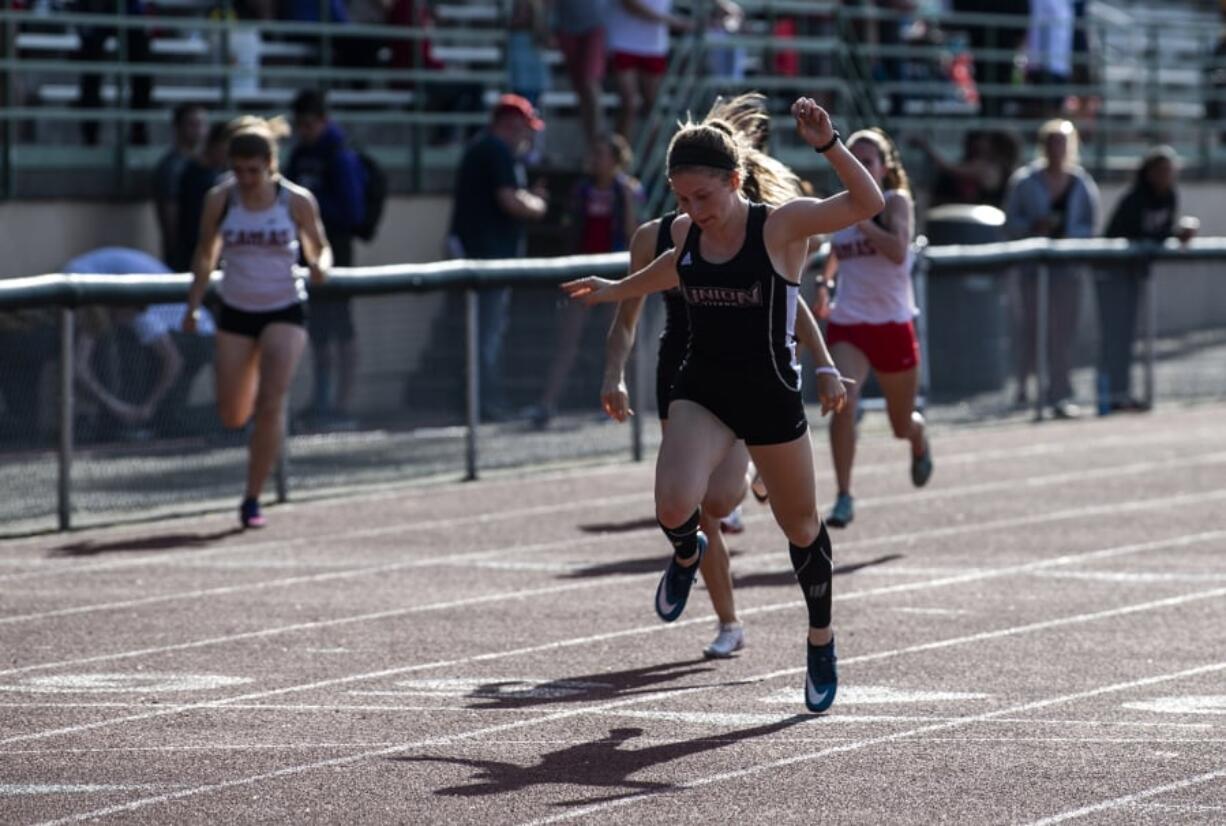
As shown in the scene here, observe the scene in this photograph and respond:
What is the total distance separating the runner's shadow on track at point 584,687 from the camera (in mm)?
9203

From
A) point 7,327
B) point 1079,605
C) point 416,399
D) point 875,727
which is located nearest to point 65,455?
point 7,327

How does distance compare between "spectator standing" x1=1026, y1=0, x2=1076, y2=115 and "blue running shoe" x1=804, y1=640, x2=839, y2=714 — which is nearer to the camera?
"blue running shoe" x1=804, y1=640, x2=839, y2=714

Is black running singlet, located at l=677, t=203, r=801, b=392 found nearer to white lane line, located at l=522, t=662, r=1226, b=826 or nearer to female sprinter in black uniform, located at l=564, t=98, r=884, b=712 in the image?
female sprinter in black uniform, located at l=564, t=98, r=884, b=712

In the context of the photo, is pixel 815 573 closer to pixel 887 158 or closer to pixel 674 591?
pixel 674 591

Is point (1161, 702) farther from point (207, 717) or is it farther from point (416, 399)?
point (416, 399)

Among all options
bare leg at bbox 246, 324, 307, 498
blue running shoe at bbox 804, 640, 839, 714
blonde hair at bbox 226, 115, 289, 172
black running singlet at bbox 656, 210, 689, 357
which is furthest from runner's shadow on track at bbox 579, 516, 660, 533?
blue running shoe at bbox 804, 640, 839, 714

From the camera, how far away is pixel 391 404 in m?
16.5

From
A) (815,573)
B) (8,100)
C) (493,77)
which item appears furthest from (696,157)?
(493,77)

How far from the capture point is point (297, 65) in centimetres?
2319

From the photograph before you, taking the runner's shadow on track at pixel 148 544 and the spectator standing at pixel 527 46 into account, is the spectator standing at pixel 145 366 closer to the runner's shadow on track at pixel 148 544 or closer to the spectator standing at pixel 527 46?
the runner's shadow on track at pixel 148 544

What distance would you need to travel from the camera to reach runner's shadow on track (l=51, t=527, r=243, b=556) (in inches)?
537

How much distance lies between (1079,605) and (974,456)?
708 centimetres

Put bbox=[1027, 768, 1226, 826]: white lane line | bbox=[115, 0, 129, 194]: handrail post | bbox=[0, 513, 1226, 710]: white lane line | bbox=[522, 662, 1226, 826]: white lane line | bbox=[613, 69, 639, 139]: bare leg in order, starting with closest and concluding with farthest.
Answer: bbox=[1027, 768, 1226, 826]: white lane line
bbox=[522, 662, 1226, 826]: white lane line
bbox=[0, 513, 1226, 710]: white lane line
bbox=[115, 0, 129, 194]: handrail post
bbox=[613, 69, 639, 139]: bare leg

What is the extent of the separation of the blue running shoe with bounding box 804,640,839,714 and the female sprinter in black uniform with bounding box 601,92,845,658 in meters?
0.91
